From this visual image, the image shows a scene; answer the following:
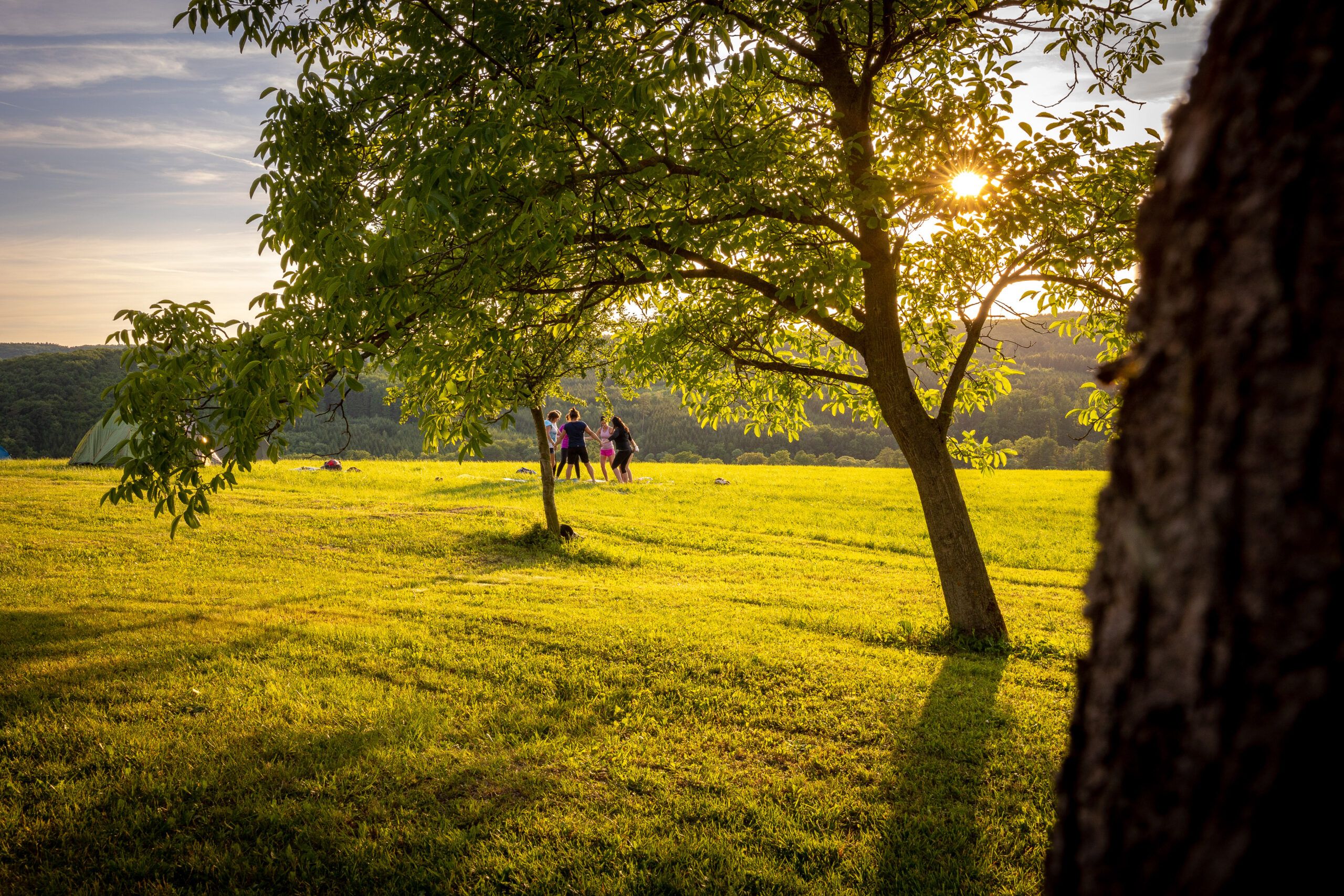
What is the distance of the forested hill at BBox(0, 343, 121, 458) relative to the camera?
66.2m

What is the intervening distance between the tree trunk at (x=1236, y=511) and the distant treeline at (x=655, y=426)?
55702mm

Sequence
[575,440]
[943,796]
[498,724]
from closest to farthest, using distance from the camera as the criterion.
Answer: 1. [943,796]
2. [498,724]
3. [575,440]

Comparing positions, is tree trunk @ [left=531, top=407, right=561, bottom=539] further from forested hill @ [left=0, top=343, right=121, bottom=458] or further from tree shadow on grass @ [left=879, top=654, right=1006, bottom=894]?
forested hill @ [left=0, top=343, right=121, bottom=458]

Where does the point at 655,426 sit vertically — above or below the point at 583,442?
above

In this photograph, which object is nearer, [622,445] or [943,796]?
[943,796]

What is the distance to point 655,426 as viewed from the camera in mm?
107438

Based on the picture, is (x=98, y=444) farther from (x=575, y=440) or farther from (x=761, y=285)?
(x=761, y=285)

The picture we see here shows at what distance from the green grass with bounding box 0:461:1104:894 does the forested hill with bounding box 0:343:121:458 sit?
5740 cm

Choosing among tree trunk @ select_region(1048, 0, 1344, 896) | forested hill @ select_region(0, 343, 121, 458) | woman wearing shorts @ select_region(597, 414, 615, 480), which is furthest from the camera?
forested hill @ select_region(0, 343, 121, 458)

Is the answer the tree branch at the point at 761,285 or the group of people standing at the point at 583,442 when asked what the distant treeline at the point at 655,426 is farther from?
the tree branch at the point at 761,285

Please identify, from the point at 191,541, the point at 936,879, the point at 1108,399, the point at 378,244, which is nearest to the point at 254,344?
the point at 378,244

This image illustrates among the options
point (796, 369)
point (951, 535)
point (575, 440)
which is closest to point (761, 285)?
point (796, 369)

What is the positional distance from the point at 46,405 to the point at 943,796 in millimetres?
93039

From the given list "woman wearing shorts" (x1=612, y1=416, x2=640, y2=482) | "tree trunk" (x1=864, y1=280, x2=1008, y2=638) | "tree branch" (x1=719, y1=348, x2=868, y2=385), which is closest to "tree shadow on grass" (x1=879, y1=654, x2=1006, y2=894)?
"tree trunk" (x1=864, y1=280, x2=1008, y2=638)
